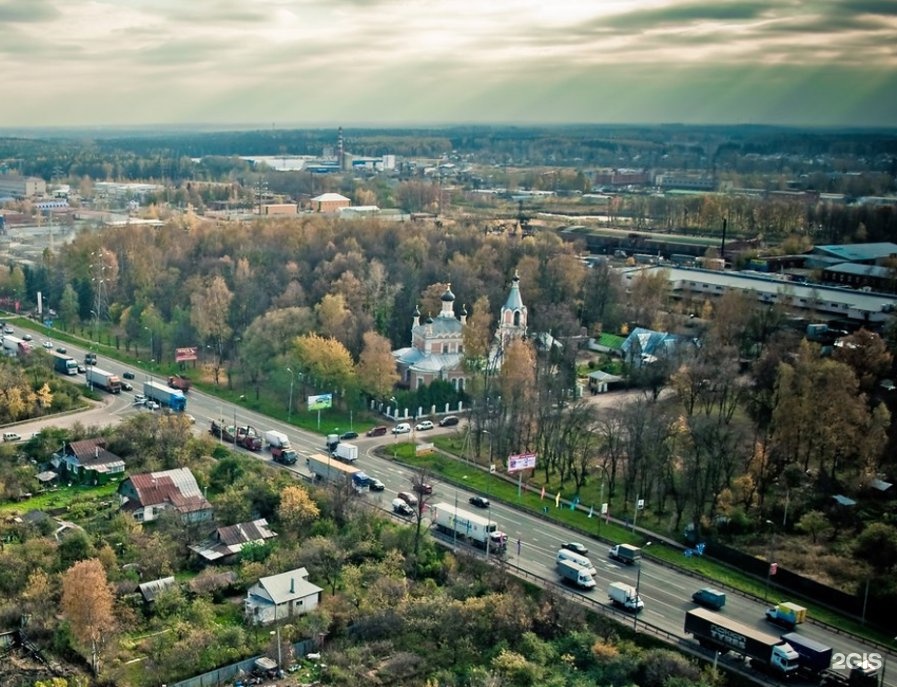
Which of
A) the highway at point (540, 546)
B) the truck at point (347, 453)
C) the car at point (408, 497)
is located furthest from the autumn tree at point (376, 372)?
the car at point (408, 497)

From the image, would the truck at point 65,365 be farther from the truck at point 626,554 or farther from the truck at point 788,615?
the truck at point 788,615

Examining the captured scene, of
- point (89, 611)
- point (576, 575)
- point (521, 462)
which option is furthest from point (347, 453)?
point (89, 611)

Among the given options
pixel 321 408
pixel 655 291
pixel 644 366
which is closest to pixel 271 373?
pixel 321 408

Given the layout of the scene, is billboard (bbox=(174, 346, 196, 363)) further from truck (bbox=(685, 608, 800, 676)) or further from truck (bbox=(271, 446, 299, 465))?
truck (bbox=(685, 608, 800, 676))

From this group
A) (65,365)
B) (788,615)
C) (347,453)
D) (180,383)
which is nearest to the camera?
(788,615)

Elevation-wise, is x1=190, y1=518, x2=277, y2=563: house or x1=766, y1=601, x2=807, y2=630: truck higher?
x1=766, y1=601, x2=807, y2=630: truck

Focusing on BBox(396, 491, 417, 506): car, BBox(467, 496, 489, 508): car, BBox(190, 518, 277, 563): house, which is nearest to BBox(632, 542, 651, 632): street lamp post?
BBox(467, 496, 489, 508): car

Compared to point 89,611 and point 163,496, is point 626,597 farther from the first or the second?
point 163,496
